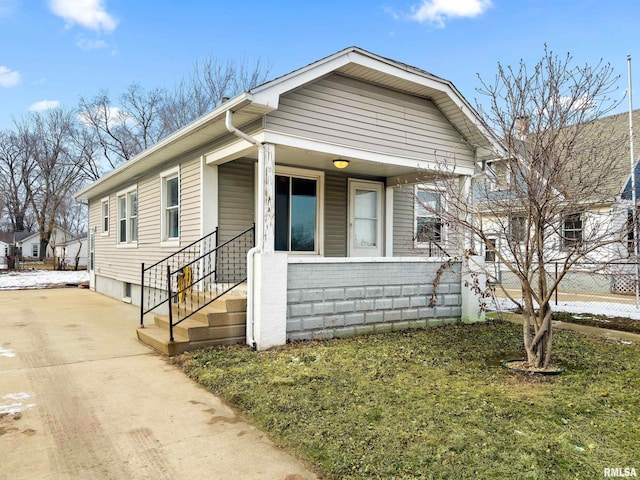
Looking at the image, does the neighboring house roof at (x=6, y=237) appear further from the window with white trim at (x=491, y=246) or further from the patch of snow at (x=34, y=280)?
the window with white trim at (x=491, y=246)

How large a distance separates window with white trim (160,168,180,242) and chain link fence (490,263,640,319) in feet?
20.0

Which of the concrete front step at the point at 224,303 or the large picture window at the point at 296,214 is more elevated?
the large picture window at the point at 296,214

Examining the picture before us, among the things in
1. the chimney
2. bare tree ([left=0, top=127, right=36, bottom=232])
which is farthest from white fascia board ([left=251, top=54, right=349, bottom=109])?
bare tree ([left=0, top=127, right=36, bottom=232])

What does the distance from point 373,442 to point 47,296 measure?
1364cm

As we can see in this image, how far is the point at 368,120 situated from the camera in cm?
738

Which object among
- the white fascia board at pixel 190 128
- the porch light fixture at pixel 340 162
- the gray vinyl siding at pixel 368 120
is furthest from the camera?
the porch light fixture at pixel 340 162

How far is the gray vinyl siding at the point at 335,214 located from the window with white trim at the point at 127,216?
16.8 feet

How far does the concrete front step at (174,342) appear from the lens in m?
5.72

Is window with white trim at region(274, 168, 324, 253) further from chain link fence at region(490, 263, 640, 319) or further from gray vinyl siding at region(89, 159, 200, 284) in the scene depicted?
chain link fence at region(490, 263, 640, 319)

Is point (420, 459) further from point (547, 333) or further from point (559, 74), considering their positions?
point (559, 74)

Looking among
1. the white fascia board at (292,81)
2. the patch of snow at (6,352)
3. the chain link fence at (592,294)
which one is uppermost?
the white fascia board at (292,81)

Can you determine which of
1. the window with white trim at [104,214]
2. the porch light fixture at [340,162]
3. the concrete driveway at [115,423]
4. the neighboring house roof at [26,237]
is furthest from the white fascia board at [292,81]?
the neighboring house roof at [26,237]

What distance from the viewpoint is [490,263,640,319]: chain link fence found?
9.40 m

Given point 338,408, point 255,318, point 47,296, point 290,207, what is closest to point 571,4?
point 290,207
